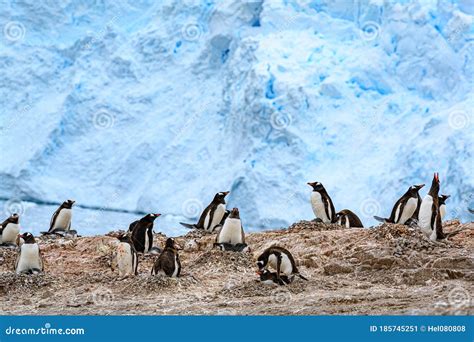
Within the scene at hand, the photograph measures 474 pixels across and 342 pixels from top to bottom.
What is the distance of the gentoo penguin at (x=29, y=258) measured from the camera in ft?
26.1

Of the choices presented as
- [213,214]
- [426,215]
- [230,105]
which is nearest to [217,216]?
[213,214]

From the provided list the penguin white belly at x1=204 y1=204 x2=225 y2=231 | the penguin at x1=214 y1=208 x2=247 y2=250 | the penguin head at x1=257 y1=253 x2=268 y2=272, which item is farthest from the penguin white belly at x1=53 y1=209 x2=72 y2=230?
the penguin head at x1=257 y1=253 x2=268 y2=272

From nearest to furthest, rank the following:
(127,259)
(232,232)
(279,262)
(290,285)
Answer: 1. (290,285)
2. (279,262)
3. (127,259)
4. (232,232)

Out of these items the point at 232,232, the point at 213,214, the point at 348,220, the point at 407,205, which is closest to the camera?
the point at 232,232

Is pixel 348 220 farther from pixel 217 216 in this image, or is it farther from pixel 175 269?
pixel 175 269

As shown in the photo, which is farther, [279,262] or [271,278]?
[279,262]

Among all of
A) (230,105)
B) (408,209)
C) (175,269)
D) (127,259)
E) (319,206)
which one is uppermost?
(230,105)

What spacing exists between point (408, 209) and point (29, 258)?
4.03m

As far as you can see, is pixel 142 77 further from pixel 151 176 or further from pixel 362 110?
pixel 362 110

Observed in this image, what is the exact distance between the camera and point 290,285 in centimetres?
719

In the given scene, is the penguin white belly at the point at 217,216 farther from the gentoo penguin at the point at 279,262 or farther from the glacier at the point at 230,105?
the glacier at the point at 230,105

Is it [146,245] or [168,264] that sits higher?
[146,245]

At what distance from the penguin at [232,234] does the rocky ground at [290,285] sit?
Result: 8.3 inches

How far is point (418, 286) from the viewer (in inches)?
282
